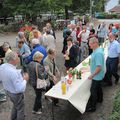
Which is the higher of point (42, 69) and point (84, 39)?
point (42, 69)

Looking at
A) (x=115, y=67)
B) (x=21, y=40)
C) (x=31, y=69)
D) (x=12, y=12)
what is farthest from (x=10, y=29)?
(x=31, y=69)

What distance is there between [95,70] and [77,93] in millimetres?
675

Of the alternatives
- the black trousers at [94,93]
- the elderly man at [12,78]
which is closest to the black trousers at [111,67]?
the black trousers at [94,93]

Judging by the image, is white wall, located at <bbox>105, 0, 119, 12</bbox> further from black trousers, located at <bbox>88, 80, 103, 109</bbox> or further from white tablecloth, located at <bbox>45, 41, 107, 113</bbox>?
white tablecloth, located at <bbox>45, 41, 107, 113</bbox>

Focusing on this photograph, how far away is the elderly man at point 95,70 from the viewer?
6.61 metres

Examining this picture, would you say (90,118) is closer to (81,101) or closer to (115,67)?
(81,101)

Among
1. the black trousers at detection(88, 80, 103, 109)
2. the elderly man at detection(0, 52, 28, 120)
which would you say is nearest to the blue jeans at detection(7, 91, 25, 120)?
the elderly man at detection(0, 52, 28, 120)

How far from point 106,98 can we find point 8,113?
8.99 ft

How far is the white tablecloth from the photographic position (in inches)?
246

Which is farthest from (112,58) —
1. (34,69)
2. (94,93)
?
(34,69)

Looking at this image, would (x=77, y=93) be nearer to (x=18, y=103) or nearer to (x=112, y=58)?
(x=18, y=103)

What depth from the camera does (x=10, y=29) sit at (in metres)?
27.9

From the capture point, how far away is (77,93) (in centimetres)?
653

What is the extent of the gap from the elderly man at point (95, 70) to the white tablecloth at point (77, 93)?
20 centimetres
